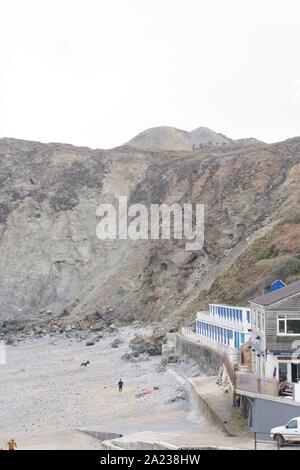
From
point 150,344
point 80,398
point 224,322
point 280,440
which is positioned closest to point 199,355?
point 224,322

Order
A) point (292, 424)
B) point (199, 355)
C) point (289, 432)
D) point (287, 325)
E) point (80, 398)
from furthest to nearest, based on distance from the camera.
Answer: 1. point (199, 355)
2. point (80, 398)
3. point (287, 325)
4. point (292, 424)
5. point (289, 432)

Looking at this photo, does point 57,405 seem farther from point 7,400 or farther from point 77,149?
point 77,149

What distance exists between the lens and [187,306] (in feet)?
243

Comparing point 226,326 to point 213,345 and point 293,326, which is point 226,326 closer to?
point 213,345

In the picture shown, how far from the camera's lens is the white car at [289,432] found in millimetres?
21422

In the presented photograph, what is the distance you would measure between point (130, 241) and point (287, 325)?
76848 millimetres

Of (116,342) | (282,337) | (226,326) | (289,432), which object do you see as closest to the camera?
(289,432)

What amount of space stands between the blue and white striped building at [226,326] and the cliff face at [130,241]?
8156 millimetres

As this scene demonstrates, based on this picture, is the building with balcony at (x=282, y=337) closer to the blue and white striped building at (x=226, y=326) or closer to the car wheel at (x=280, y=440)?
the car wheel at (x=280, y=440)

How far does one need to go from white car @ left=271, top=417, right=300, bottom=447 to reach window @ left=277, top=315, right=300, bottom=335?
226 inches

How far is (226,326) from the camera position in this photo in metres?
46.2

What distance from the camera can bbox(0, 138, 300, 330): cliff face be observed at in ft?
268

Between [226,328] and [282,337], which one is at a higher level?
[282,337]

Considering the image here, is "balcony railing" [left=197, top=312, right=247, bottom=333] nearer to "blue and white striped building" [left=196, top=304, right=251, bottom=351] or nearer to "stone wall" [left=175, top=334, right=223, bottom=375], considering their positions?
"blue and white striped building" [left=196, top=304, right=251, bottom=351]
